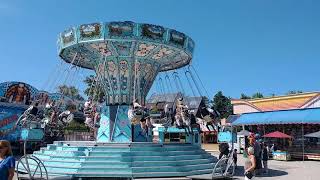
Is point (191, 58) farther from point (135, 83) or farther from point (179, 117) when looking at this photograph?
point (179, 117)

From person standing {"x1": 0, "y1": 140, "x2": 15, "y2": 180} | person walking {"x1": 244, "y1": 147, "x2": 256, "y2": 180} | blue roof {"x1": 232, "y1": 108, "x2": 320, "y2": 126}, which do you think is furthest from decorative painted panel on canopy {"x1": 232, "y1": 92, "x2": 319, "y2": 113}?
person standing {"x1": 0, "y1": 140, "x2": 15, "y2": 180}

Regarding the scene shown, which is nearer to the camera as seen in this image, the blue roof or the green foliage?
the blue roof

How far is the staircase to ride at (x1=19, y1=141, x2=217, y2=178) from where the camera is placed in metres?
14.5

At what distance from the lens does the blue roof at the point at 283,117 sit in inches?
1063

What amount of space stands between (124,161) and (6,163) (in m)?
9.29

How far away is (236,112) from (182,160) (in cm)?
2054

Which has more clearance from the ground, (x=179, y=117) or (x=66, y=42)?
(x=66, y=42)

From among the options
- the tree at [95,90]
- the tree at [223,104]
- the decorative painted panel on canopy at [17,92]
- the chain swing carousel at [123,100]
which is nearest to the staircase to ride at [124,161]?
the chain swing carousel at [123,100]

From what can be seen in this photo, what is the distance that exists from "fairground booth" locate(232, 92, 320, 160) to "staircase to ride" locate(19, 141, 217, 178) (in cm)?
1287

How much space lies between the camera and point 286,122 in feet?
92.9

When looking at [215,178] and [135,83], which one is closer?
[215,178]

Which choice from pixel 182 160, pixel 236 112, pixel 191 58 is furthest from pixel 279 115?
pixel 182 160

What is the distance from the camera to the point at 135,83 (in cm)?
2005

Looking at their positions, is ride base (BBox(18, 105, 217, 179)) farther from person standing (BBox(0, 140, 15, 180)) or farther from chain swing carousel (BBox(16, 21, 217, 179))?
person standing (BBox(0, 140, 15, 180))
